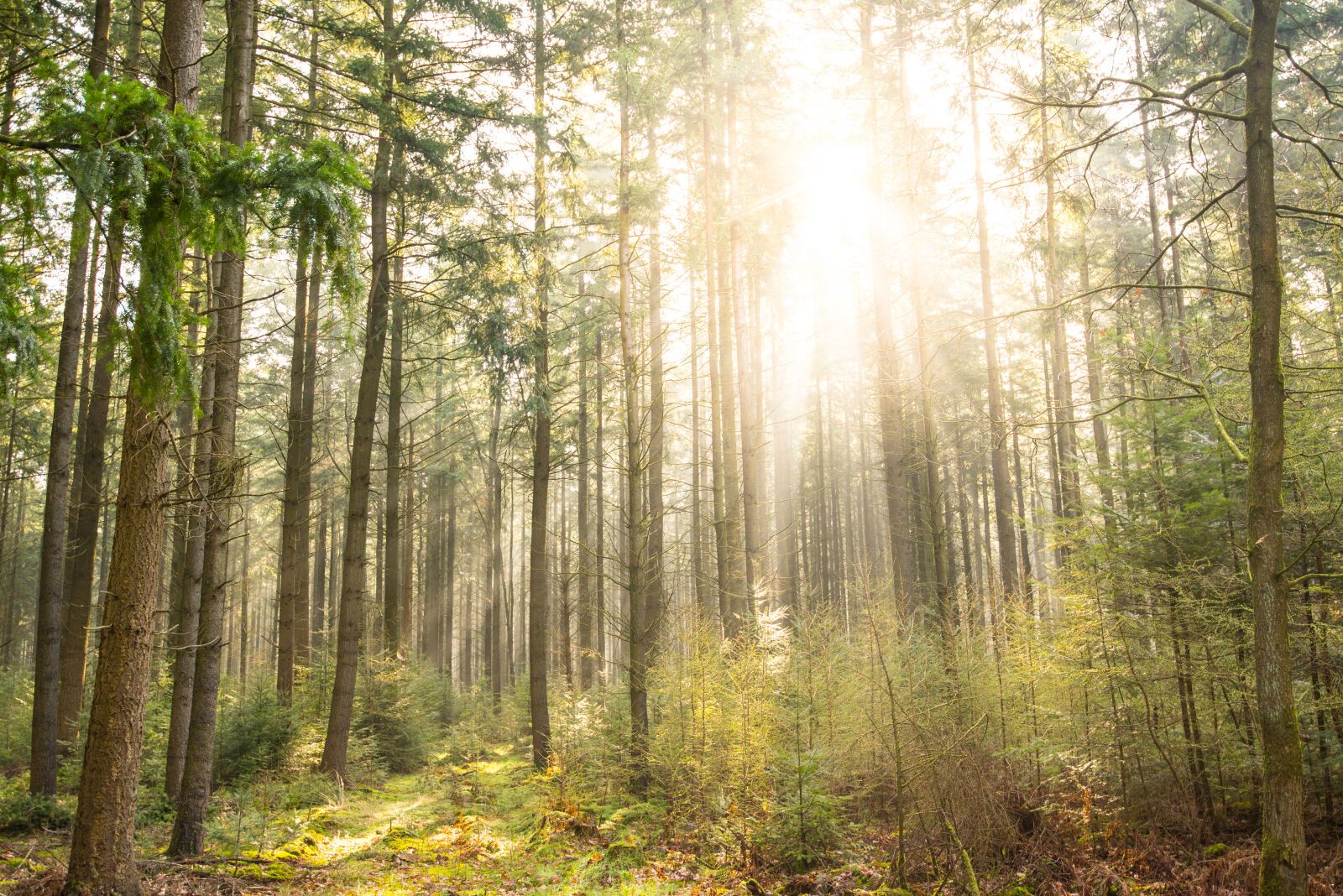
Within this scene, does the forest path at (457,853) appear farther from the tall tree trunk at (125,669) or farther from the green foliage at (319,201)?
the green foliage at (319,201)

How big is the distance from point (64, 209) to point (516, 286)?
655 cm

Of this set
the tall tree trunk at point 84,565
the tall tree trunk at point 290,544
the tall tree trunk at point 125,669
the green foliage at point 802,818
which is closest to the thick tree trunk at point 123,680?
the tall tree trunk at point 125,669

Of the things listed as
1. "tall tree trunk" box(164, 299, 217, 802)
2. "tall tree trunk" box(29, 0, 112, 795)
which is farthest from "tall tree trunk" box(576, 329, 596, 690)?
"tall tree trunk" box(29, 0, 112, 795)

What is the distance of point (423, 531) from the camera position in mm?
24781

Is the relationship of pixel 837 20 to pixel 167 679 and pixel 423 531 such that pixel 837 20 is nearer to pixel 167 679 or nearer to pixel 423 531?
pixel 167 679

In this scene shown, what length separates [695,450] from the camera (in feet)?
57.4

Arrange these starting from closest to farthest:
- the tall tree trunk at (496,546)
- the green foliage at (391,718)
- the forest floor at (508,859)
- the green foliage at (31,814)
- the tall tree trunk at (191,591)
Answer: the forest floor at (508,859) → the tall tree trunk at (191,591) → the green foliage at (31,814) → the green foliage at (391,718) → the tall tree trunk at (496,546)

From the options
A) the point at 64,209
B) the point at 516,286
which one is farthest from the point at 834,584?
the point at 64,209

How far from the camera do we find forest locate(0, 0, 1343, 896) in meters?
4.62

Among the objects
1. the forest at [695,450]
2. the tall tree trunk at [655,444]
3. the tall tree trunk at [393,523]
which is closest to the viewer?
the forest at [695,450]

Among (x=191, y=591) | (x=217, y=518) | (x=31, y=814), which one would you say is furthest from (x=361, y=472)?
(x=31, y=814)

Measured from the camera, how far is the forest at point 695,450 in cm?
462

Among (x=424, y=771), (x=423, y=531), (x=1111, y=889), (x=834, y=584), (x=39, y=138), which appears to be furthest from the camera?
(x=834, y=584)

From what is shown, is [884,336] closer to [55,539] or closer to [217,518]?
[217,518]
